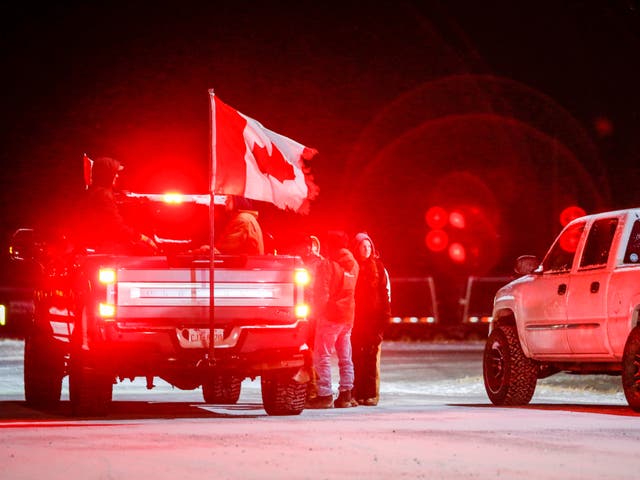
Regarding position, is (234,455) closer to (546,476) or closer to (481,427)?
(546,476)

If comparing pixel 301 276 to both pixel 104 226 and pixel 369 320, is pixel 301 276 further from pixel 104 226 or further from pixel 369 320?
pixel 369 320

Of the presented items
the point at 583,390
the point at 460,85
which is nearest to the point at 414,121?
the point at 460,85

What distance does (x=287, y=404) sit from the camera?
15109 mm

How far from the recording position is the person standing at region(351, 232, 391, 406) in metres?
17.4

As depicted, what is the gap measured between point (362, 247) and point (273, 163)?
1.71 m

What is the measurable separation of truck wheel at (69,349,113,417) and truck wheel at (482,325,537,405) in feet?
14.9

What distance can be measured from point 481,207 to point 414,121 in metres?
6.03

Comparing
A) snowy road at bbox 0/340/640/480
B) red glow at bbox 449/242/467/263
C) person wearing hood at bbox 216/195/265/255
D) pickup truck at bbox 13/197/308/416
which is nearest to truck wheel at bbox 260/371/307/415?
pickup truck at bbox 13/197/308/416

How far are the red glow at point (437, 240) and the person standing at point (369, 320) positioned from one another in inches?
1447

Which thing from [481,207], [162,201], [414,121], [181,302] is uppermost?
[414,121]

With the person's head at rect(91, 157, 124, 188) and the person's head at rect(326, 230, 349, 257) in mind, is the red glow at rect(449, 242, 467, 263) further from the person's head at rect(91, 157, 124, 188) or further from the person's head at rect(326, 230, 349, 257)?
the person's head at rect(91, 157, 124, 188)

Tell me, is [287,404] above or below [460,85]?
below

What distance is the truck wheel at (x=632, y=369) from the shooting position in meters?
14.7

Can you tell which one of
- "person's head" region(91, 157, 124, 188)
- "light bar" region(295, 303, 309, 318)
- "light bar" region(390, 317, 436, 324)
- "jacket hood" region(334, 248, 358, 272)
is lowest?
"light bar" region(295, 303, 309, 318)
